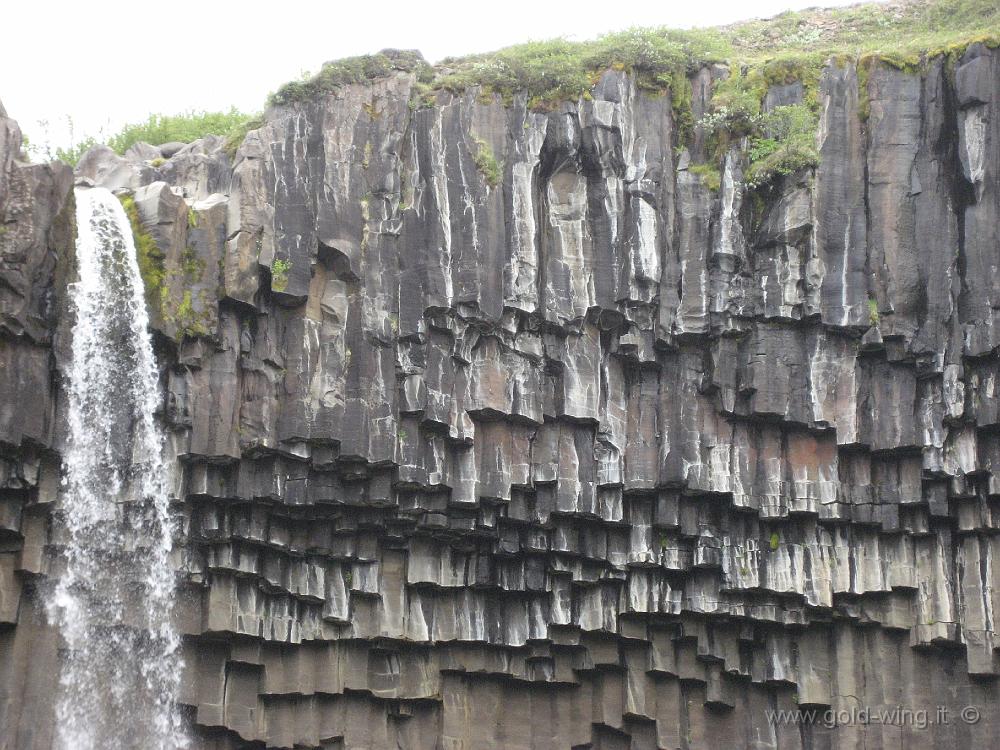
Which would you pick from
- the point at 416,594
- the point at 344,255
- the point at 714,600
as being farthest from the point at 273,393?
the point at 714,600

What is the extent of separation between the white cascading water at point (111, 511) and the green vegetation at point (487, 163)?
5685 millimetres

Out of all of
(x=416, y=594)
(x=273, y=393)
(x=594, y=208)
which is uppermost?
(x=594, y=208)

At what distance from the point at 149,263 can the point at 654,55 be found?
30.9ft

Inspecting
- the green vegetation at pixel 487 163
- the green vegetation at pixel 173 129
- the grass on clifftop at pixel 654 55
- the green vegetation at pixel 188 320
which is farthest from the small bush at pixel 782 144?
the green vegetation at pixel 173 129

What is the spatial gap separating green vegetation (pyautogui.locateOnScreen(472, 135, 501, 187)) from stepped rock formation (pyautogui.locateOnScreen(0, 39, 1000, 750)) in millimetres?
160

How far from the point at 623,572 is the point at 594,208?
6.04 m

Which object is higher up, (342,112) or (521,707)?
(342,112)

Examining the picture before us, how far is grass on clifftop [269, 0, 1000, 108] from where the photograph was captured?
2280 centimetres

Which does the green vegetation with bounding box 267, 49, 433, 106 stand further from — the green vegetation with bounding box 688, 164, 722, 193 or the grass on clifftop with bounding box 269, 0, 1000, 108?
the green vegetation with bounding box 688, 164, 722, 193

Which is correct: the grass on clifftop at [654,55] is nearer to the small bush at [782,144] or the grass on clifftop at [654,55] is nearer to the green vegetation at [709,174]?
the small bush at [782,144]

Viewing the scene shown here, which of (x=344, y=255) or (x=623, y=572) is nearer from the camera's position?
(x=344, y=255)

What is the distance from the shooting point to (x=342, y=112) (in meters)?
22.0

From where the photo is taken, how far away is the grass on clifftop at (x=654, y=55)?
22797 mm

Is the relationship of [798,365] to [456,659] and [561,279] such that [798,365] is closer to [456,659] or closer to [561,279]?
[561,279]
